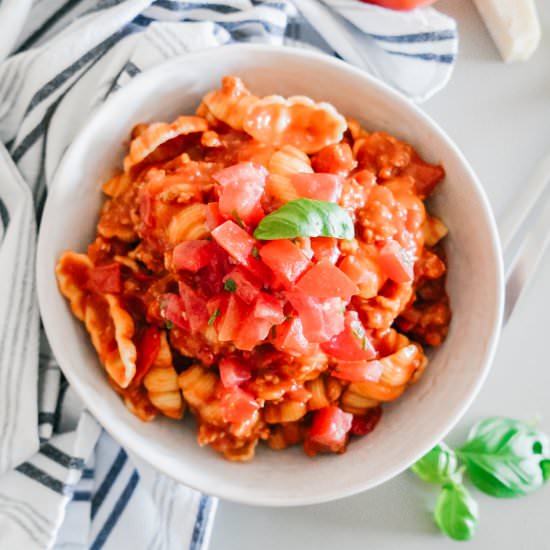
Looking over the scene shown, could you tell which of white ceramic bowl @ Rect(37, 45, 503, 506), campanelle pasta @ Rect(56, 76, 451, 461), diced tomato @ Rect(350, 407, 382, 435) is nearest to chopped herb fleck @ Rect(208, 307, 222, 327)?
campanelle pasta @ Rect(56, 76, 451, 461)

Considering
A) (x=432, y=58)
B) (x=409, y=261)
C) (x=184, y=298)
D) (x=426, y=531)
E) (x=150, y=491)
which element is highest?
(x=432, y=58)

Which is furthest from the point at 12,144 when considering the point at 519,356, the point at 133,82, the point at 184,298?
the point at 519,356

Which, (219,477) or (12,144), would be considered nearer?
(219,477)

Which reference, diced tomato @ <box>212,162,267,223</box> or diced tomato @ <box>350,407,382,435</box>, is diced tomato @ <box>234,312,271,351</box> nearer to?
diced tomato @ <box>212,162,267,223</box>

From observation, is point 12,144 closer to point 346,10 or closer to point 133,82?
point 133,82

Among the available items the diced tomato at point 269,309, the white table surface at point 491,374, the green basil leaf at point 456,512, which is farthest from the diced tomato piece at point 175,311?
the green basil leaf at point 456,512

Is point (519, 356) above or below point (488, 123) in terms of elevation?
below

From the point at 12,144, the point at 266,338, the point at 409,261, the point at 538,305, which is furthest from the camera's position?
the point at 538,305
